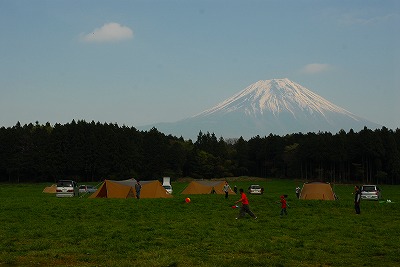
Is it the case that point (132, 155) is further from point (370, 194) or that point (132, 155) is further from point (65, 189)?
point (370, 194)

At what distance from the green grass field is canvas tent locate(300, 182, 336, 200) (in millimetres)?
10245

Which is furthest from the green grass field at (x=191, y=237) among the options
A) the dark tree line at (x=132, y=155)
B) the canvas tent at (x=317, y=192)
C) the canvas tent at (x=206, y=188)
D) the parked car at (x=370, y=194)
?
the dark tree line at (x=132, y=155)

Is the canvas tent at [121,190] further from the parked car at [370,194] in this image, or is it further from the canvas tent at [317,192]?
the parked car at [370,194]

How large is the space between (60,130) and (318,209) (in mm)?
80975

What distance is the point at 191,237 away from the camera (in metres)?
17.8

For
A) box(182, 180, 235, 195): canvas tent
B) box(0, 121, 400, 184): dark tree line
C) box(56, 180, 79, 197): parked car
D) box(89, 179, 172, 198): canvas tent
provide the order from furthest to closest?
box(0, 121, 400, 184): dark tree line, box(182, 180, 235, 195): canvas tent, box(56, 180, 79, 197): parked car, box(89, 179, 172, 198): canvas tent

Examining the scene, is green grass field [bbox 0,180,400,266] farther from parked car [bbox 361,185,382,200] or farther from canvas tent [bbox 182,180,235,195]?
canvas tent [bbox 182,180,235,195]

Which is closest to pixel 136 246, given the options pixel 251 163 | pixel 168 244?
A: pixel 168 244

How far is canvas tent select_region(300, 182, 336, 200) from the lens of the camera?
40.2 meters

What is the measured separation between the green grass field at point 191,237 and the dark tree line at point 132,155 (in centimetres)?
7184

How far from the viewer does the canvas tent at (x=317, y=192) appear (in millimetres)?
40228

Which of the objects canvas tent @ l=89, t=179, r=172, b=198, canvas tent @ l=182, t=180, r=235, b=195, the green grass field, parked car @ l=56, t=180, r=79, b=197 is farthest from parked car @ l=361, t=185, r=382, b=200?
parked car @ l=56, t=180, r=79, b=197

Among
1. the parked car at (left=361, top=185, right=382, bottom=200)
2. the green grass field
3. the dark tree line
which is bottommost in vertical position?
the green grass field

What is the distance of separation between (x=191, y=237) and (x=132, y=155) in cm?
8778
